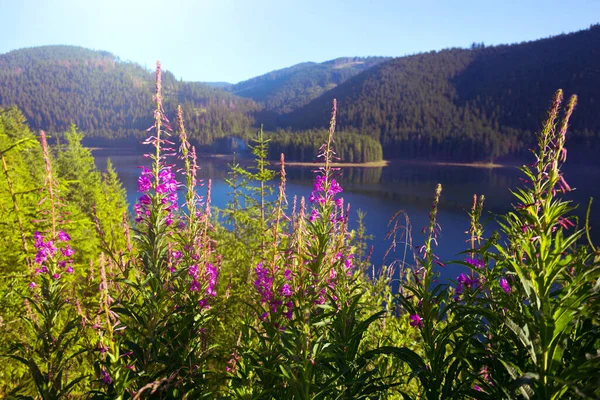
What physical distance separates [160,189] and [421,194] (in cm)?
5331

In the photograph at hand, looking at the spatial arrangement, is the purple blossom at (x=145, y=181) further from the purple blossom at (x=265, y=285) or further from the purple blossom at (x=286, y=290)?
the purple blossom at (x=286, y=290)

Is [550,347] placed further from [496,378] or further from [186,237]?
[186,237]

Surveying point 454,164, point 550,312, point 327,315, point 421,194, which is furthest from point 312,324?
point 454,164

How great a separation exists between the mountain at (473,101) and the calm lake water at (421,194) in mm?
19553

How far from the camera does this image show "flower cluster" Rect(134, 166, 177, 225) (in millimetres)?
2561

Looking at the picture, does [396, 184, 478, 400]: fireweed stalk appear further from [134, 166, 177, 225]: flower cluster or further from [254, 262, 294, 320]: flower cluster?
[134, 166, 177, 225]: flower cluster

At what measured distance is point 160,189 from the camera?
8.34 ft

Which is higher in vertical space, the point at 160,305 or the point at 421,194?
the point at 160,305

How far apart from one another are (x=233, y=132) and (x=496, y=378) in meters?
140

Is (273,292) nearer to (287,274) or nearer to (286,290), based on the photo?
(286,290)

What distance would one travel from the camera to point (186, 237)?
3082mm

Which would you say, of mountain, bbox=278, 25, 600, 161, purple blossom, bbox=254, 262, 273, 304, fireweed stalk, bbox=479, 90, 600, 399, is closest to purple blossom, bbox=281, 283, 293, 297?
purple blossom, bbox=254, 262, 273, 304

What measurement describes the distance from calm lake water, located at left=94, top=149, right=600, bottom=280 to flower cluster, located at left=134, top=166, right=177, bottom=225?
17.1m

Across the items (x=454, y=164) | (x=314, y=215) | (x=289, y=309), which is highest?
(x=314, y=215)
